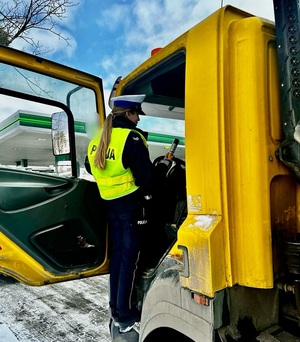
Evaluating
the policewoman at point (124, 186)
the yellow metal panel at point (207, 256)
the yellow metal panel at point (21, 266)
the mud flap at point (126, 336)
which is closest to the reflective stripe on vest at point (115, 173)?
the policewoman at point (124, 186)

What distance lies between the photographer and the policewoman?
206 centimetres

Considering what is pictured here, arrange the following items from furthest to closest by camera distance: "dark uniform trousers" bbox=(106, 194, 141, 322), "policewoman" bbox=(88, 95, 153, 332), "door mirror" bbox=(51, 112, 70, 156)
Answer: "door mirror" bbox=(51, 112, 70, 156), "dark uniform trousers" bbox=(106, 194, 141, 322), "policewoman" bbox=(88, 95, 153, 332)

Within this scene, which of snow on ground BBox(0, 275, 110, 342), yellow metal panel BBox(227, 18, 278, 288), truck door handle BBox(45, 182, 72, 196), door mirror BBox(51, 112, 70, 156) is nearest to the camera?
yellow metal panel BBox(227, 18, 278, 288)

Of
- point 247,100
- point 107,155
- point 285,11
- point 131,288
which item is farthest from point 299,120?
point 131,288

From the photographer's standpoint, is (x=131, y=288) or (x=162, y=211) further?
(x=162, y=211)

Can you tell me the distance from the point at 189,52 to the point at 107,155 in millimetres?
842

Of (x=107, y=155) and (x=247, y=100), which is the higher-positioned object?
(x=247, y=100)

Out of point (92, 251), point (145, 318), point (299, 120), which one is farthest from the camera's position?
point (92, 251)

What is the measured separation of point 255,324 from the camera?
1471 mm

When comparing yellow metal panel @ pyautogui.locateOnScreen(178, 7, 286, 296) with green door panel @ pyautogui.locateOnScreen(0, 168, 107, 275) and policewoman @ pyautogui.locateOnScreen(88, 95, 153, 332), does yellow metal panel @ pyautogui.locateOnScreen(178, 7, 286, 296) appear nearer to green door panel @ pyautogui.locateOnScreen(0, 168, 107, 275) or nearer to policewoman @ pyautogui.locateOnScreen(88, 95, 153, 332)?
policewoman @ pyautogui.locateOnScreen(88, 95, 153, 332)

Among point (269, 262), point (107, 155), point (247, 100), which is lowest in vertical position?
point (269, 262)

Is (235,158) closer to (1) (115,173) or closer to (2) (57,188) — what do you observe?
(1) (115,173)

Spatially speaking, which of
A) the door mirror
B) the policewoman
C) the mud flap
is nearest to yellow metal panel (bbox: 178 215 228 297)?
the policewoman

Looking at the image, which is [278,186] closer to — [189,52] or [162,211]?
[189,52]
